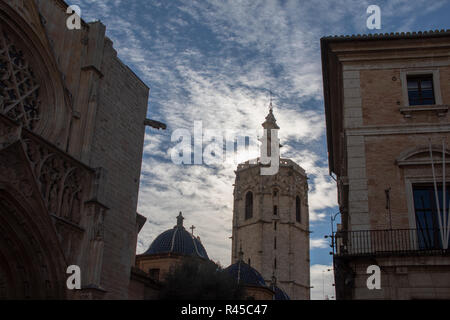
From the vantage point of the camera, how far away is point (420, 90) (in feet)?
53.2

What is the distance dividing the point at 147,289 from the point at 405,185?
1110 cm

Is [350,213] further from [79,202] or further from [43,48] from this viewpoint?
[43,48]

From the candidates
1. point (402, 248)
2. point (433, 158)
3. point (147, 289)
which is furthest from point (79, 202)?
point (433, 158)

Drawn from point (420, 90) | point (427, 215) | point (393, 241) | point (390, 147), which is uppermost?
point (420, 90)

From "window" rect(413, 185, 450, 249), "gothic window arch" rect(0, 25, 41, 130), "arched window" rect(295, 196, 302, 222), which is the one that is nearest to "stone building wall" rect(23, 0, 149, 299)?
"gothic window arch" rect(0, 25, 41, 130)

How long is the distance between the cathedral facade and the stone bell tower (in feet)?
144

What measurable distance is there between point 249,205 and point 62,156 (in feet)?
173

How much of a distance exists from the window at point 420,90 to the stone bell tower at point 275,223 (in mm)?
46136

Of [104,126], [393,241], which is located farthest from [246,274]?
[393,241]

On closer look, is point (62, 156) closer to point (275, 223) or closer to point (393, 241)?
point (393, 241)

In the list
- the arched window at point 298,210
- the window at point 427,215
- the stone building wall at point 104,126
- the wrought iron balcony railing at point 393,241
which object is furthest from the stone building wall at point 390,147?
the arched window at point 298,210

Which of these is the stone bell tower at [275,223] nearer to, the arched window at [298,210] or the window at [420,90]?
the arched window at [298,210]

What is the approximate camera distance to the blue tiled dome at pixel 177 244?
3553 cm

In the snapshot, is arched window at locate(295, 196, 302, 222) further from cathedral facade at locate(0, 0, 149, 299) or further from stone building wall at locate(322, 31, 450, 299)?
stone building wall at locate(322, 31, 450, 299)
